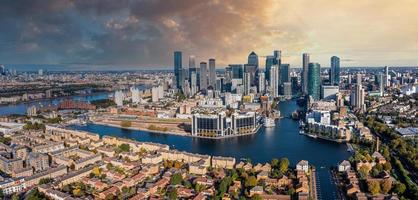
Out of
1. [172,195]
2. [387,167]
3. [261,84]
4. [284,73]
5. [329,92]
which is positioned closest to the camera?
[172,195]

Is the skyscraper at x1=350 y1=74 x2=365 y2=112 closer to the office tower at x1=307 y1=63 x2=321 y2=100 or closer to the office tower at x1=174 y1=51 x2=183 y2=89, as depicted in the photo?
the office tower at x1=307 y1=63 x2=321 y2=100

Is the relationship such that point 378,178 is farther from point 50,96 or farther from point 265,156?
point 50,96

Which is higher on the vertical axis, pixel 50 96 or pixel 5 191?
pixel 50 96

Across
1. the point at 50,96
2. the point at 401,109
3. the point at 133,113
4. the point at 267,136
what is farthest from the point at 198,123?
the point at 50,96

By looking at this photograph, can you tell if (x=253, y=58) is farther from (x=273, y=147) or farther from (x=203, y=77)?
(x=273, y=147)

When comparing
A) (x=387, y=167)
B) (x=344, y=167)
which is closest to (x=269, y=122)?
(x=344, y=167)

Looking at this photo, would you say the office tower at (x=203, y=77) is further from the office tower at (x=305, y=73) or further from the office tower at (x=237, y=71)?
the office tower at (x=305, y=73)
